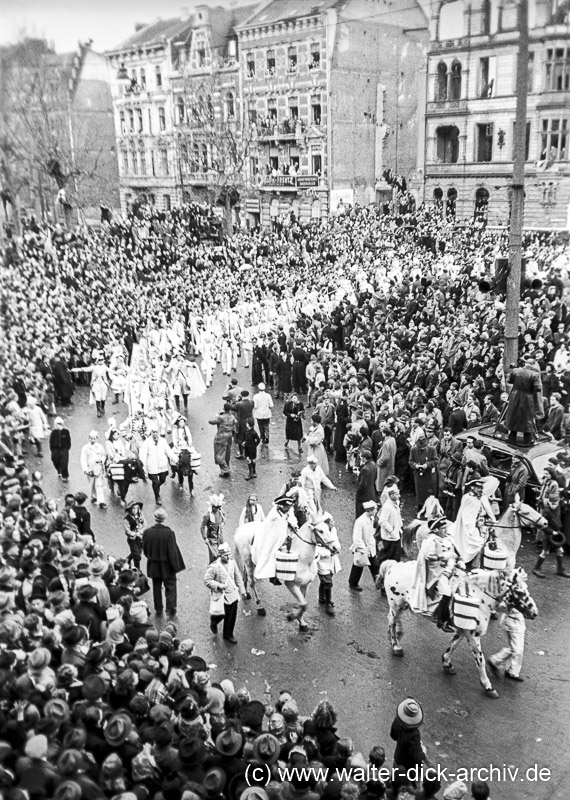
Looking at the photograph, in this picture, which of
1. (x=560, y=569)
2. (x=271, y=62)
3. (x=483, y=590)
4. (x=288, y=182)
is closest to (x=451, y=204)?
(x=271, y=62)

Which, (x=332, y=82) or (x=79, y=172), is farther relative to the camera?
(x=332, y=82)

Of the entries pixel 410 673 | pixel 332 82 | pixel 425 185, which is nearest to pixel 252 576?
pixel 410 673

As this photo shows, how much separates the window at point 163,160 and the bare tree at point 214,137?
1.00 metres

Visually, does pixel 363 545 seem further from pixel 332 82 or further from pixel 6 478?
pixel 332 82

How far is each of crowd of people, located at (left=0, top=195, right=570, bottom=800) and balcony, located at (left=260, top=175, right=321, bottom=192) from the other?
1.75 m

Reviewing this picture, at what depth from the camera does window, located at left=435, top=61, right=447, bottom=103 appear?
22.6m

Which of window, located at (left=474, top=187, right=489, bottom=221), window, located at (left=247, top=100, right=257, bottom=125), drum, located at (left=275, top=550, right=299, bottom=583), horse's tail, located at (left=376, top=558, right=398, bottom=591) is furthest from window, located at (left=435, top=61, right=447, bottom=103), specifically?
drum, located at (left=275, top=550, right=299, bottom=583)

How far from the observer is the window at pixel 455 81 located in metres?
21.9

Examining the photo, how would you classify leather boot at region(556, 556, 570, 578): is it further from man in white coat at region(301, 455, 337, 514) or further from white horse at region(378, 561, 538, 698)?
man in white coat at region(301, 455, 337, 514)

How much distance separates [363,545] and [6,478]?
14.2 ft

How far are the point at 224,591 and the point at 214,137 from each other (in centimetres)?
2548

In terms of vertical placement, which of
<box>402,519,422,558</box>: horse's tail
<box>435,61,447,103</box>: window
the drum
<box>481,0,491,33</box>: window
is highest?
<box>481,0,491,33</box>: window

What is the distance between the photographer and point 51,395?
16391 mm

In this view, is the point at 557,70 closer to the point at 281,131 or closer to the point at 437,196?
the point at 437,196
